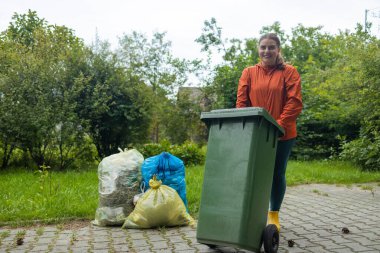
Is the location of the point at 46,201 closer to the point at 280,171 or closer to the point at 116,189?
the point at 116,189

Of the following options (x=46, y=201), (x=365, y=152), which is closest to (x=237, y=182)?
(x=46, y=201)

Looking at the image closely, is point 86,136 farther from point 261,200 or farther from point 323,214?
point 261,200

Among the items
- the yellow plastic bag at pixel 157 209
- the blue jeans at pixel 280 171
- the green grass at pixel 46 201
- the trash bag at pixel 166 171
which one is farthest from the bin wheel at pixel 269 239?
the green grass at pixel 46 201

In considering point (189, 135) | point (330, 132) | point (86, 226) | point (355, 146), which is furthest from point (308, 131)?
point (86, 226)

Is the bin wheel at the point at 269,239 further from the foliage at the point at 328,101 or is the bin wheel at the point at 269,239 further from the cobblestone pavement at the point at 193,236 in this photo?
the foliage at the point at 328,101

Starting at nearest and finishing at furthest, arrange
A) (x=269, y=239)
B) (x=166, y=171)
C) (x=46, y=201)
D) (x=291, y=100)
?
1. (x=269, y=239)
2. (x=291, y=100)
3. (x=166, y=171)
4. (x=46, y=201)

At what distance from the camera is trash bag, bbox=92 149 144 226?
4.99 meters

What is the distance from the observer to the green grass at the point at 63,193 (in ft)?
17.5

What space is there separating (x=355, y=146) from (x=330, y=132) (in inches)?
144

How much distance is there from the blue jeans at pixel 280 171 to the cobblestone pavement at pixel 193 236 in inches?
14.2

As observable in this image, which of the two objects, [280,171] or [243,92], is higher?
[243,92]

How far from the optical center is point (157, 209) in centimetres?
473

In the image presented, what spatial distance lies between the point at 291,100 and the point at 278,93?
0.14 metres

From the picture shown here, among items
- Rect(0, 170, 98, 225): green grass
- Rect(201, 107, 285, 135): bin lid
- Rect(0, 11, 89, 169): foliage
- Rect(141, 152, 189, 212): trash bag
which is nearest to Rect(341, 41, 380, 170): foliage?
Rect(141, 152, 189, 212): trash bag
